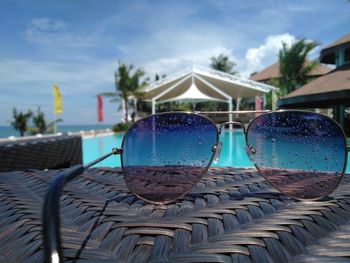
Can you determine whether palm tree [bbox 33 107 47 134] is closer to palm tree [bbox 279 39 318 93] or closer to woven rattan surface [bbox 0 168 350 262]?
palm tree [bbox 279 39 318 93]

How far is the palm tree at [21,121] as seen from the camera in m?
16.2

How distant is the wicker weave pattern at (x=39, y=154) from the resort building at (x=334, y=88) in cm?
758

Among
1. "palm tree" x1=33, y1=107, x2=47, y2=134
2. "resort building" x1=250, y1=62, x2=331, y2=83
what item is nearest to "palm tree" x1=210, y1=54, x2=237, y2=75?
"resort building" x1=250, y1=62, x2=331, y2=83

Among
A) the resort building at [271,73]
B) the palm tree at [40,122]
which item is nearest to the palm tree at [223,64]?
the resort building at [271,73]

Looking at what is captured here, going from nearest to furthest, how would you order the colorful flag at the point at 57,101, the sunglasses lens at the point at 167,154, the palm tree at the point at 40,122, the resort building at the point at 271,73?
the sunglasses lens at the point at 167,154
the colorful flag at the point at 57,101
the palm tree at the point at 40,122
the resort building at the point at 271,73

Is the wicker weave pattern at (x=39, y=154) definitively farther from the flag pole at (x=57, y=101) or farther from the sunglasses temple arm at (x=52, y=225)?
the flag pole at (x=57, y=101)

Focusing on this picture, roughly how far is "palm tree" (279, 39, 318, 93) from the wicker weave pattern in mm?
19678

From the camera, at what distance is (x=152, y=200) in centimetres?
69

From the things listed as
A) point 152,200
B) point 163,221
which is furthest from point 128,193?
point 163,221

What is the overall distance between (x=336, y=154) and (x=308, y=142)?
0.25 ft

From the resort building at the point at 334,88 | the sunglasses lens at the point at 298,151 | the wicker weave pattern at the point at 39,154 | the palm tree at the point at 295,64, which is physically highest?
the palm tree at the point at 295,64

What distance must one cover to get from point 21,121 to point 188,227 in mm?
17915

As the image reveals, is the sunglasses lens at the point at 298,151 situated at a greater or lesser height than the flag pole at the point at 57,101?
lesser

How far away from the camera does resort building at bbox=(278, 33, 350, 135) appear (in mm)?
8774
